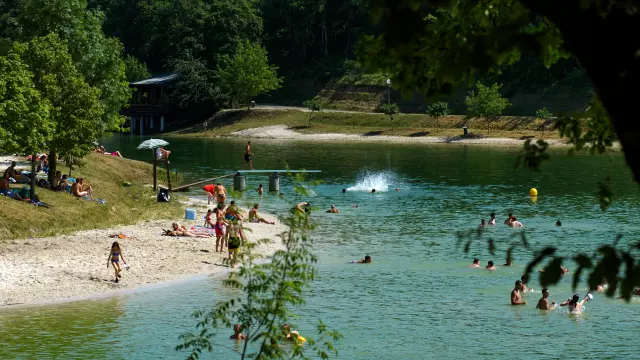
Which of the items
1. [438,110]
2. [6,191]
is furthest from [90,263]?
[438,110]

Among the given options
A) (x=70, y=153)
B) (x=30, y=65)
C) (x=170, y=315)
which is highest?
(x=30, y=65)

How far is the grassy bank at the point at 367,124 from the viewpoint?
4565 inches

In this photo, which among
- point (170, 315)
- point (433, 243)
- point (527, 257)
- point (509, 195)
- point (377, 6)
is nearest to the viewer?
point (377, 6)

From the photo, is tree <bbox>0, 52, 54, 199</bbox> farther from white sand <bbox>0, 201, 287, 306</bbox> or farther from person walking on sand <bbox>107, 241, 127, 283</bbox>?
person walking on sand <bbox>107, 241, 127, 283</bbox>

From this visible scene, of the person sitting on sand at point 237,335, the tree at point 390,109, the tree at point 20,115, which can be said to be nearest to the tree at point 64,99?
the tree at point 20,115

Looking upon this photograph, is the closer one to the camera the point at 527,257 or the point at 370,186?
the point at 527,257

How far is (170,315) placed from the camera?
3155 centimetres

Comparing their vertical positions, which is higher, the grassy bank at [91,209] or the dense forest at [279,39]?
the dense forest at [279,39]

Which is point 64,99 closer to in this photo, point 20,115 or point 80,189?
point 80,189

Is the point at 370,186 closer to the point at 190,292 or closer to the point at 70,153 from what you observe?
the point at 70,153

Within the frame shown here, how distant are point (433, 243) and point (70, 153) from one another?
20.2 m

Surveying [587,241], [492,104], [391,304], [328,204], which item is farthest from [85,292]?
[492,104]

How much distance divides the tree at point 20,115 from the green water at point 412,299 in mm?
13380

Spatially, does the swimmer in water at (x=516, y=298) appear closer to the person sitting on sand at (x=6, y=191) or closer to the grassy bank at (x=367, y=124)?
the person sitting on sand at (x=6, y=191)
